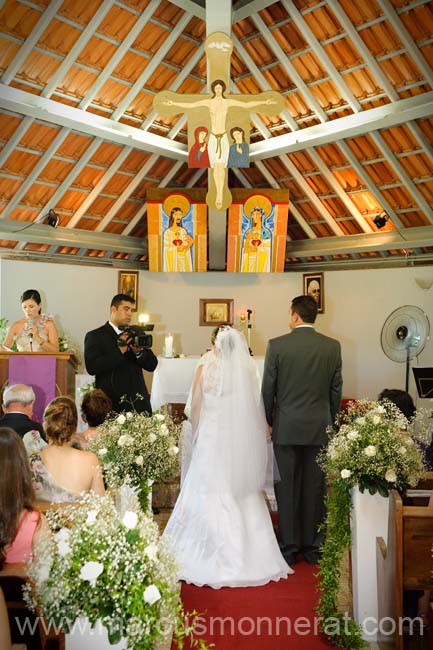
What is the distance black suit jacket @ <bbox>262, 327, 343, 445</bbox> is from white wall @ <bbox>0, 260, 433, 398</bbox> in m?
6.24

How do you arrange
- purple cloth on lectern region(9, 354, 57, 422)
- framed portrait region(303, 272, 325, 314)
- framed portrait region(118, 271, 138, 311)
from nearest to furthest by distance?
purple cloth on lectern region(9, 354, 57, 422) < framed portrait region(118, 271, 138, 311) < framed portrait region(303, 272, 325, 314)

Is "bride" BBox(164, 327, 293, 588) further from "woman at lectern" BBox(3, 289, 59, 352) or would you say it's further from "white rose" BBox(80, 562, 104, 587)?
"woman at lectern" BBox(3, 289, 59, 352)

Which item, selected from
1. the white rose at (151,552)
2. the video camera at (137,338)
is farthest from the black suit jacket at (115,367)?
the white rose at (151,552)

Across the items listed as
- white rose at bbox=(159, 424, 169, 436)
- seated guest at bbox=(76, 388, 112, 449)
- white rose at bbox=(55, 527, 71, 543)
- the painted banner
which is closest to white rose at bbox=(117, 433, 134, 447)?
white rose at bbox=(159, 424, 169, 436)

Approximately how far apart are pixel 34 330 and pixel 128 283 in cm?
483

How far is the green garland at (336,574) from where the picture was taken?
308 cm

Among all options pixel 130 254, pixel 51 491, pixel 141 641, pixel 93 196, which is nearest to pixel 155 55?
pixel 93 196

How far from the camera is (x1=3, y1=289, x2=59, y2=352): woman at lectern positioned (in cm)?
645

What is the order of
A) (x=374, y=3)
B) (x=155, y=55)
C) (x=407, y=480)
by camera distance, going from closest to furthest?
(x=407, y=480) < (x=374, y=3) < (x=155, y=55)

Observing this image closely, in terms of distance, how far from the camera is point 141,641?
1786 millimetres

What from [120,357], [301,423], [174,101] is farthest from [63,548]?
[174,101]

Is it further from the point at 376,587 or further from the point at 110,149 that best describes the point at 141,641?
the point at 110,149

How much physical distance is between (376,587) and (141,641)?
6.05 ft

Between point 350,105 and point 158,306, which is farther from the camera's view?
point 158,306
